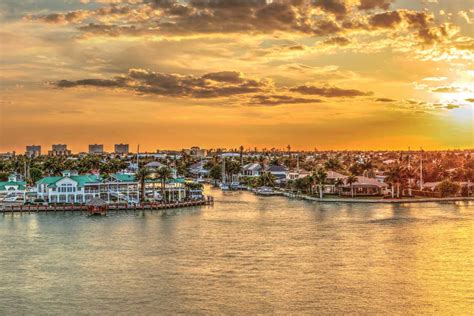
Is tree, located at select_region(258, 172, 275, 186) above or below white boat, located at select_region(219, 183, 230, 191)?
above

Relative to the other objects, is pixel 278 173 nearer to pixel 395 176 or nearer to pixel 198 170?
pixel 198 170

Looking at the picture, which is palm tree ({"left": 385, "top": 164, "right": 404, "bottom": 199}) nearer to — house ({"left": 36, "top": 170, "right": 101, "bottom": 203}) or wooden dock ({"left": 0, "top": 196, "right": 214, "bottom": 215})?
wooden dock ({"left": 0, "top": 196, "right": 214, "bottom": 215})

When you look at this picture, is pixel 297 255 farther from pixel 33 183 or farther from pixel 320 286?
pixel 33 183

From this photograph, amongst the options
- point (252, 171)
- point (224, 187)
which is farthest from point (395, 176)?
point (252, 171)

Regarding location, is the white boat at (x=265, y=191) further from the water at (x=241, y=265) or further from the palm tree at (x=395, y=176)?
A: the water at (x=241, y=265)

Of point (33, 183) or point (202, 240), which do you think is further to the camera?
point (33, 183)

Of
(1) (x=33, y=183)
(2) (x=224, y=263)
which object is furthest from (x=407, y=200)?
(1) (x=33, y=183)

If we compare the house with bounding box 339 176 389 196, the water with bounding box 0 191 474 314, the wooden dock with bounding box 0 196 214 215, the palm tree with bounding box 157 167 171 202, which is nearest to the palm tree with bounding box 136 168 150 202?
the palm tree with bounding box 157 167 171 202

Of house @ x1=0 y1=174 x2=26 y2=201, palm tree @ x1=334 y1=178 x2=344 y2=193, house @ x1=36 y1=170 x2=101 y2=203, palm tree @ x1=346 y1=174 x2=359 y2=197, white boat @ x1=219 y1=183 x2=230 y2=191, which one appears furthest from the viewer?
white boat @ x1=219 y1=183 x2=230 y2=191
